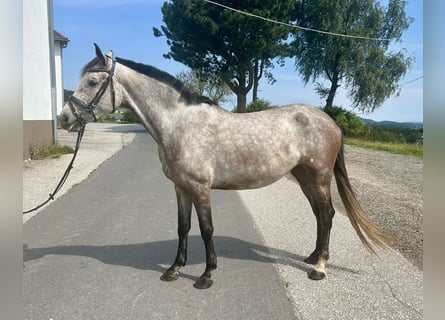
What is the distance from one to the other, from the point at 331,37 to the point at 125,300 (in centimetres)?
2751

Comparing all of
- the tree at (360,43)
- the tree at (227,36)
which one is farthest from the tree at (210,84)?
the tree at (360,43)

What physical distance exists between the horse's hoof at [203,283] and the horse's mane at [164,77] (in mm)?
1755

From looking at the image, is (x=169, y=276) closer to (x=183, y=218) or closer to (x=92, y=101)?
(x=183, y=218)

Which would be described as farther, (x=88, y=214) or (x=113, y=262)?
(x=88, y=214)

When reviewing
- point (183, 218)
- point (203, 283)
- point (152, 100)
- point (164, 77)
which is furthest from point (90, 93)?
point (203, 283)

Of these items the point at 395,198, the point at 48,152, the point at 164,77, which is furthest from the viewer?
the point at 48,152

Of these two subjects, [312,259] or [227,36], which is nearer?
[312,259]

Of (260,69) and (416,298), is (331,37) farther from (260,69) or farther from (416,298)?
(416,298)

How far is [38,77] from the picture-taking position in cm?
1147

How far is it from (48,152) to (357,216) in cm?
1139

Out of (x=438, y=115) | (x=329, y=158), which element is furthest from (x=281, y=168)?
(x=438, y=115)

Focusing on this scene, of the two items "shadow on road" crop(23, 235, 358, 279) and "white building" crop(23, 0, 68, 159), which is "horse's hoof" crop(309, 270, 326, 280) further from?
"white building" crop(23, 0, 68, 159)

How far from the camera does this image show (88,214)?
537cm

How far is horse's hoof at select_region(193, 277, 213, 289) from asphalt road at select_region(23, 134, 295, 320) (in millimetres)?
49
